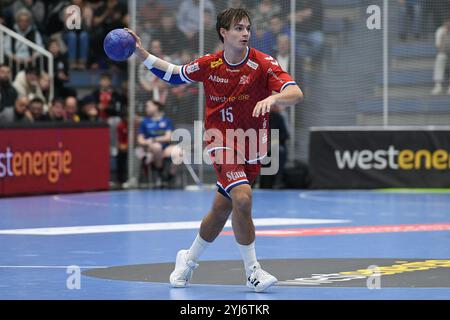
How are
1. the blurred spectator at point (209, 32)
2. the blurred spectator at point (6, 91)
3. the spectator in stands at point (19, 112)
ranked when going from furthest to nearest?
1. the blurred spectator at point (209, 32)
2. the blurred spectator at point (6, 91)
3. the spectator in stands at point (19, 112)

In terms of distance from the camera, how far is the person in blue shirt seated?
24.2 m

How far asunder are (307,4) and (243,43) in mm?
15241

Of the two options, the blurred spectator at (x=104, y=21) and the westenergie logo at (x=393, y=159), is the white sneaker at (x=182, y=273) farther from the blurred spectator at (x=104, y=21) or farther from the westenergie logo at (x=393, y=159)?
the blurred spectator at (x=104, y=21)

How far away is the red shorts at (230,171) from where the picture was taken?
957 centimetres

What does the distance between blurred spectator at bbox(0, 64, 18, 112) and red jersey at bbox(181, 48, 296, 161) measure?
13.0 metres

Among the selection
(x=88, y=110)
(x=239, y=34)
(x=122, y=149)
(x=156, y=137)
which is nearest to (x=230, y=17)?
(x=239, y=34)

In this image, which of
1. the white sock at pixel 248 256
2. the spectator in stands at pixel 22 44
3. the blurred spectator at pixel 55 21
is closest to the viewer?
the white sock at pixel 248 256

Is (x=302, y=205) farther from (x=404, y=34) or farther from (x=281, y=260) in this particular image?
(x=281, y=260)

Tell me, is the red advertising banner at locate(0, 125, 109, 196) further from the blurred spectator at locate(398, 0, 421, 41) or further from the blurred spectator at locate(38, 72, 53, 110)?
the blurred spectator at locate(398, 0, 421, 41)

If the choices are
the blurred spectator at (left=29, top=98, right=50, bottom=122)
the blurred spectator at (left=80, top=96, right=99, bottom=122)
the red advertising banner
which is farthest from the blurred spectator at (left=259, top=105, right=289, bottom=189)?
the blurred spectator at (left=29, top=98, right=50, bottom=122)

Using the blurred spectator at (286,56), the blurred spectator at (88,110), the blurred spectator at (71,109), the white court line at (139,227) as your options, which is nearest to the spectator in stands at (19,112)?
the blurred spectator at (71,109)

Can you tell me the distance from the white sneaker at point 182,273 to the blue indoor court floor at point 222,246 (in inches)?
2.9

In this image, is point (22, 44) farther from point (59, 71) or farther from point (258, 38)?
point (258, 38)

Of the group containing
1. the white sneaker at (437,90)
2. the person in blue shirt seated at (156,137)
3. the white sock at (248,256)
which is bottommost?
the white sock at (248,256)
